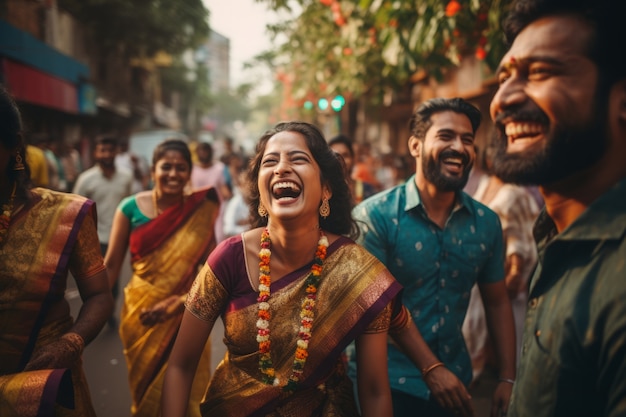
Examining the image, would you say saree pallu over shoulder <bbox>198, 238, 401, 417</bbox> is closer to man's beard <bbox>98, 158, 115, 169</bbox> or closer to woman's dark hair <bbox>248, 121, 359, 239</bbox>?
woman's dark hair <bbox>248, 121, 359, 239</bbox>

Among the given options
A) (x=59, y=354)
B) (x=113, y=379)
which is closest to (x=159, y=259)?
(x=113, y=379)

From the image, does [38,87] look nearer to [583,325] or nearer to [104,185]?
[104,185]

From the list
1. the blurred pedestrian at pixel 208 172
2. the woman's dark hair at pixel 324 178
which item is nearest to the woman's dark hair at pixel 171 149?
the woman's dark hair at pixel 324 178

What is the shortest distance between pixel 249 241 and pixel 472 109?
1.40m

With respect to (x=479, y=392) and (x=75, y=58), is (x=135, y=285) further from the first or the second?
(x=75, y=58)

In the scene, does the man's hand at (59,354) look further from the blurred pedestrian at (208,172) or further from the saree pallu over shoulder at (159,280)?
the blurred pedestrian at (208,172)

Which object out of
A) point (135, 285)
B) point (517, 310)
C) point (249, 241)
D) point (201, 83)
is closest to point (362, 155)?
point (517, 310)

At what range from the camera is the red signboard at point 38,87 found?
1263cm

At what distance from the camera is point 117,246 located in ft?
12.0

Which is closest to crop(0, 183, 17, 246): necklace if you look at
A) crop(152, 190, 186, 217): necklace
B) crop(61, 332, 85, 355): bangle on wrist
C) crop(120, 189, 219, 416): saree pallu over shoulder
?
crop(61, 332, 85, 355): bangle on wrist

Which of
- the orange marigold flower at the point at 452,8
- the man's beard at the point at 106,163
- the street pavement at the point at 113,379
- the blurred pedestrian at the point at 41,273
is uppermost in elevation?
the orange marigold flower at the point at 452,8

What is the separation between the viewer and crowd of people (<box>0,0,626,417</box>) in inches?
48.5

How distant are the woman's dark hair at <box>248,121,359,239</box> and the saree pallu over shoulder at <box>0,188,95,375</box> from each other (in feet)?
2.49

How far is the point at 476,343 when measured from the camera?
398cm
